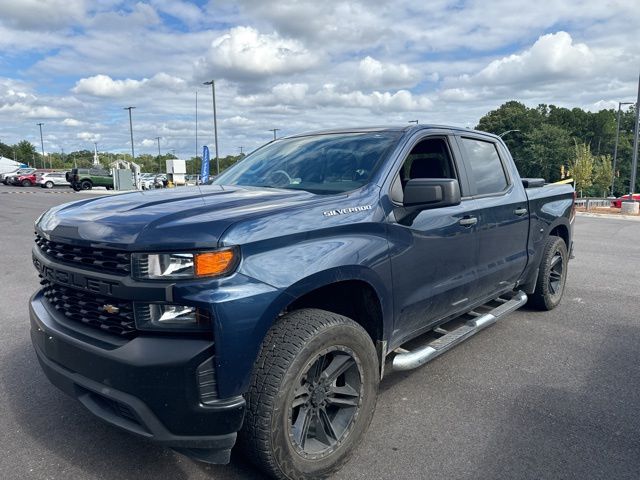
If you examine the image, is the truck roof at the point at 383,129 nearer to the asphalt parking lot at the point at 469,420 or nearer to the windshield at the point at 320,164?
the windshield at the point at 320,164

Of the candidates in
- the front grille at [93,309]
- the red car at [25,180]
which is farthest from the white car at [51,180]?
the front grille at [93,309]

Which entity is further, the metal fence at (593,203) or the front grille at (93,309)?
the metal fence at (593,203)

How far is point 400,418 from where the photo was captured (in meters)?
3.22

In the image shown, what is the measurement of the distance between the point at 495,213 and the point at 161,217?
275 cm

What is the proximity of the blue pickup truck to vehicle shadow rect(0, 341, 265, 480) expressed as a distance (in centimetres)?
42

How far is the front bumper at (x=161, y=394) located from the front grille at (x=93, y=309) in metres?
0.09

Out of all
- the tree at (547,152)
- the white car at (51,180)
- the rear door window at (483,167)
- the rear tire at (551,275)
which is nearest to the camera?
the rear door window at (483,167)

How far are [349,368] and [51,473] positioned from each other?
165cm

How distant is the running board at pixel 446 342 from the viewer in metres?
3.14

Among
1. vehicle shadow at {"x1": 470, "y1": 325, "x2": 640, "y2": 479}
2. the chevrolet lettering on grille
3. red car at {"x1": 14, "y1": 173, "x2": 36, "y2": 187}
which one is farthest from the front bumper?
red car at {"x1": 14, "y1": 173, "x2": 36, "y2": 187}

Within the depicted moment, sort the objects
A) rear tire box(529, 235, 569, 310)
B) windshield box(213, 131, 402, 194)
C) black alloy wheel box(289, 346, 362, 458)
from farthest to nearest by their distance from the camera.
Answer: rear tire box(529, 235, 569, 310)
windshield box(213, 131, 402, 194)
black alloy wheel box(289, 346, 362, 458)

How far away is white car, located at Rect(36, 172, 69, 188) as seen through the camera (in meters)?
44.8

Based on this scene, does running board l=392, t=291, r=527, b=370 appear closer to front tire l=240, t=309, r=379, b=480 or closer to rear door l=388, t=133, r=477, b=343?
rear door l=388, t=133, r=477, b=343

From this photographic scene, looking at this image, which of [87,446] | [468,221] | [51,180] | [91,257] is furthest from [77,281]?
[51,180]
